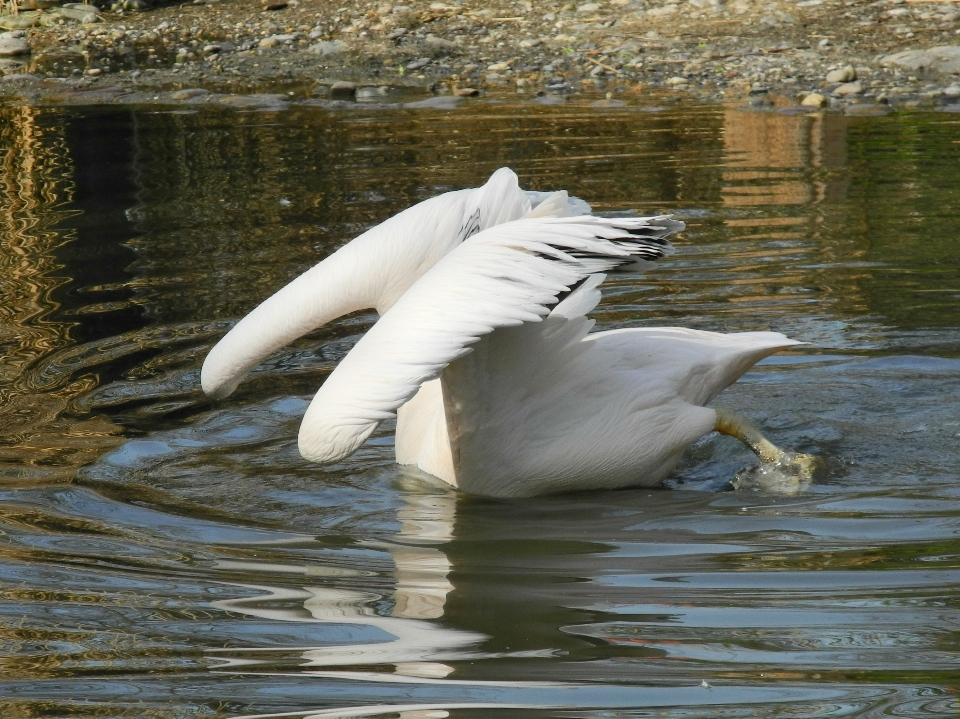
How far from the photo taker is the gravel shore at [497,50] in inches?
400

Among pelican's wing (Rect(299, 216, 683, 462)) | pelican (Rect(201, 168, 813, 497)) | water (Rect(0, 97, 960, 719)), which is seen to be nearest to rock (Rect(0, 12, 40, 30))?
water (Rect(0, 97, 960, 719))

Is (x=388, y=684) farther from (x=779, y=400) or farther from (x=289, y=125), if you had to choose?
(x=289, y=125)

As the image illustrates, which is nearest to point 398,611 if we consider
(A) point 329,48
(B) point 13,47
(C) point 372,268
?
(C) point 372,268

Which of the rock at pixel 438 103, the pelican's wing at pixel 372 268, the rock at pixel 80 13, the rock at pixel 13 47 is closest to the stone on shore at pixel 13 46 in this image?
the rock at pixel 13 47

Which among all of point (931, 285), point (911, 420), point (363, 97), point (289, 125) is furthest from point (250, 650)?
point (363, 97)

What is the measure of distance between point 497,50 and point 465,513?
8762 millimetres

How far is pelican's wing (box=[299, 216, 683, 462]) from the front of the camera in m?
2.78

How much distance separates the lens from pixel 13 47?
12609 mm

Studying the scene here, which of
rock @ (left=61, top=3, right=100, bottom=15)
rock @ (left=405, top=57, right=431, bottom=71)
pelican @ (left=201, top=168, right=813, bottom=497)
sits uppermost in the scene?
rock @ (left=61, top=3, right=100, bottom=15)

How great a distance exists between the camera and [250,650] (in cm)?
255

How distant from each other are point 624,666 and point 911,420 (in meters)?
1.90

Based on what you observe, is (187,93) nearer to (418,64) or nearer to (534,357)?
(418,64)

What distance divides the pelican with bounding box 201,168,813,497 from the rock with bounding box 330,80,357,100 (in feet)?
24.2

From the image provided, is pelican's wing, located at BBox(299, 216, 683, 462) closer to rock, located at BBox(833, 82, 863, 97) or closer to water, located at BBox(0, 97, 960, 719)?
water, located at BBox(0, 97, 960, 719)
